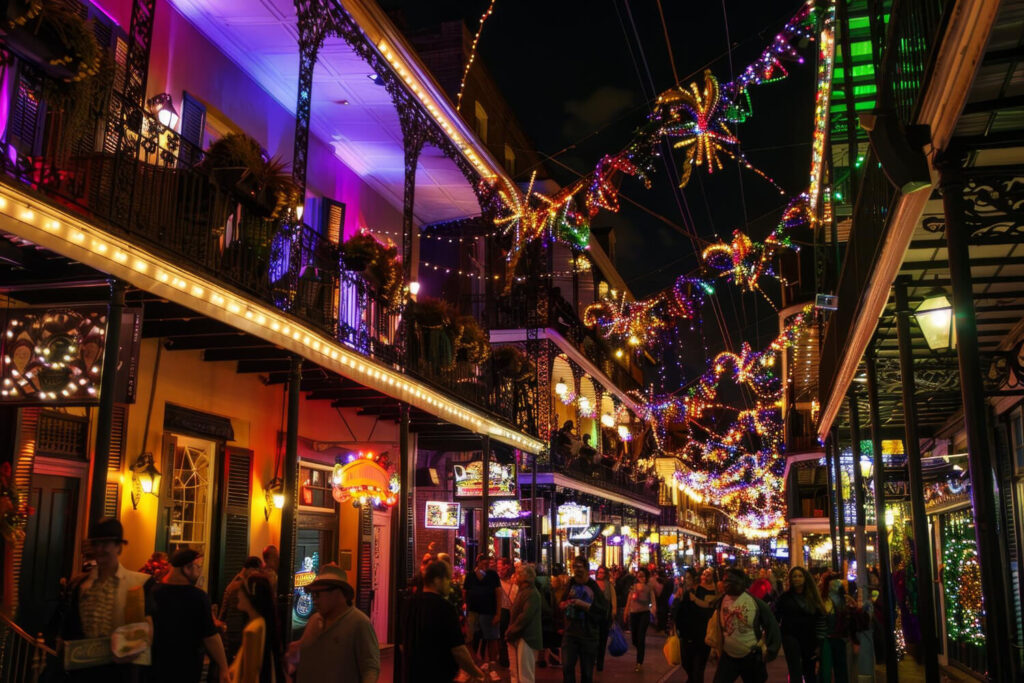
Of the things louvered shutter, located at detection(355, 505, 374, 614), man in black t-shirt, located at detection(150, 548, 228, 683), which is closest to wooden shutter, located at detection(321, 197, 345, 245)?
louvered shutter, located at detection(355, 505, 374, 614)

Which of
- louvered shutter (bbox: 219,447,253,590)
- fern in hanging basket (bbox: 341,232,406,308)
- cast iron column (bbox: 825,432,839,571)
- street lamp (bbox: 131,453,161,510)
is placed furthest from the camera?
cast iron column (bbox: 825,432,839,571)

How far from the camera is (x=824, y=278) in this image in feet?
57.6

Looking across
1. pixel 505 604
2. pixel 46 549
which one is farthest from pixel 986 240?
pixel 505 604

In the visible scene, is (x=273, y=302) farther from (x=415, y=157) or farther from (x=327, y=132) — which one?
(x=327, y=132)

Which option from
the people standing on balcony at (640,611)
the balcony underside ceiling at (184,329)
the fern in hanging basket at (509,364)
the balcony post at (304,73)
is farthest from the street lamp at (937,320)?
the fern in hanging basket at (509,364)

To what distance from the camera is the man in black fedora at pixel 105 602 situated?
20.9 ft

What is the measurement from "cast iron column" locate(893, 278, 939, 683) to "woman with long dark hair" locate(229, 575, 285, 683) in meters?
5.25

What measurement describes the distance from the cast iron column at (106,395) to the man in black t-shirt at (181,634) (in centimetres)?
104

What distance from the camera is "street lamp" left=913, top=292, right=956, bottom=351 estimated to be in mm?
9570

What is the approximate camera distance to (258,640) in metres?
7.82

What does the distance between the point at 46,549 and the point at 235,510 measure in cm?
360

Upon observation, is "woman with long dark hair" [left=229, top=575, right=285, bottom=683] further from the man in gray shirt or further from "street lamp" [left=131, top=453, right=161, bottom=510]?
"street lamp" [left=131, top=453, right=161, bottom=510]

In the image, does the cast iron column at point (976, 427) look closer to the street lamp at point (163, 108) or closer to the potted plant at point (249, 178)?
the potted plant at point (249, 178)

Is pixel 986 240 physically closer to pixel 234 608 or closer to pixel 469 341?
pixel 234 608
